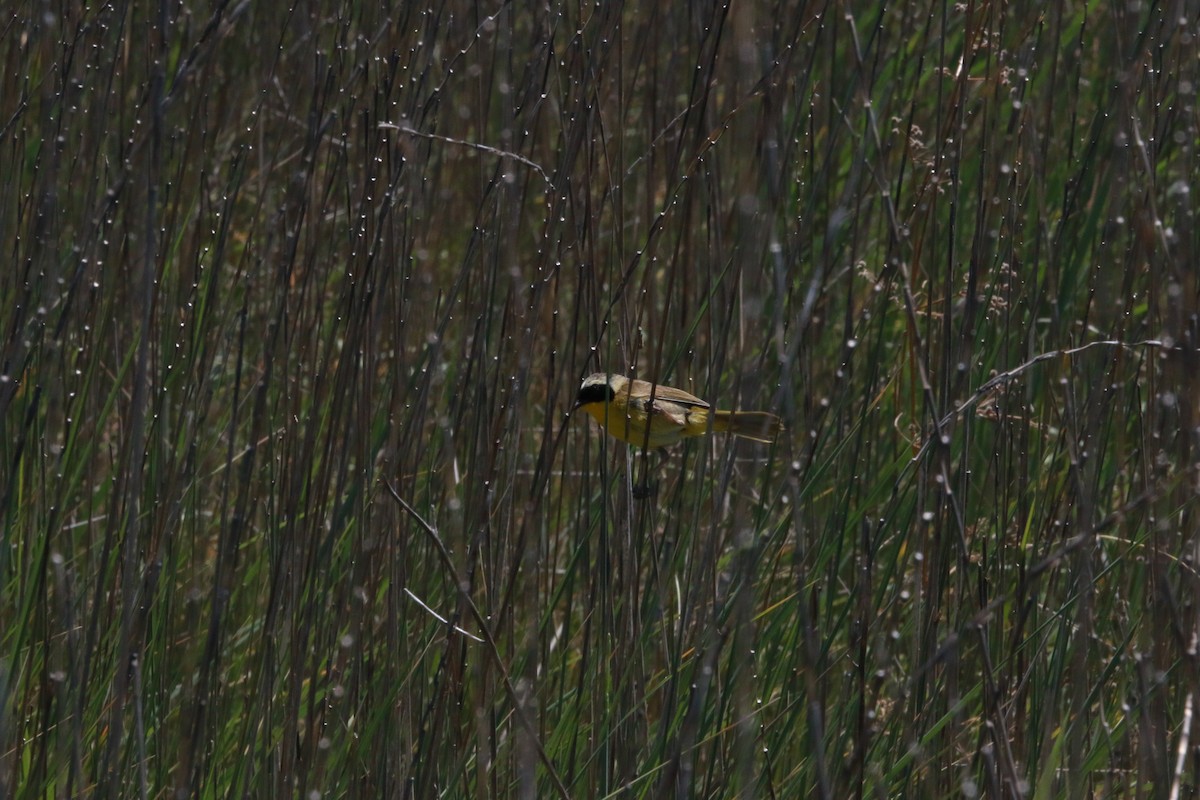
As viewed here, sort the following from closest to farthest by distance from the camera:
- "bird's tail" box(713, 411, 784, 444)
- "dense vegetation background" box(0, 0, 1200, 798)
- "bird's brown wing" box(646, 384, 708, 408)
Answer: "bird's tail" box(713, 411, 784, 444) < "dense vegetation background" box(0, 0, 1200, 798) < "bird's brown wing" box(646, 384, 708, 408)

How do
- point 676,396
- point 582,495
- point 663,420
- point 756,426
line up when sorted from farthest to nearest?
point 663,420
point 676,396
point 582,495
point 756,426

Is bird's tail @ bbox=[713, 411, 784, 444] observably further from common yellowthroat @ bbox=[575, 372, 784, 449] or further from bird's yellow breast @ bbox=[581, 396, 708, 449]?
bird's yellow breast @ bbox=[581, 396, 708, 449]

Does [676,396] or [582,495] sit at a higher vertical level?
[676,396]

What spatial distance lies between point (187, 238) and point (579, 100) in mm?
1817

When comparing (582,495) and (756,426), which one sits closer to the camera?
→ (756,426)

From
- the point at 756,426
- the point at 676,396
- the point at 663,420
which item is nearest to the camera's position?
the point at 756,426

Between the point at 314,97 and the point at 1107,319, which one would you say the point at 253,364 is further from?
the point at 1107,319

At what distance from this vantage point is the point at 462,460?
7.95ft

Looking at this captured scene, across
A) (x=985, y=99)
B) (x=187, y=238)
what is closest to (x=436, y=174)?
(x=985, y=99)

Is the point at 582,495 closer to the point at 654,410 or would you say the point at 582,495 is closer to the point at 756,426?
the point at 654,410

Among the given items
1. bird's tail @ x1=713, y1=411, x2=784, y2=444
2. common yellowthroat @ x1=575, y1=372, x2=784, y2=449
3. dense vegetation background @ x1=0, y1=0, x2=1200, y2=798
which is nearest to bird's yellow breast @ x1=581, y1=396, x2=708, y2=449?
common yellowthroat @ x1=575, y1=372, x2=784, y2=449

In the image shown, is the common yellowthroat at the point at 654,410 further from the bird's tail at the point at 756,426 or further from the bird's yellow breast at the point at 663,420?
the bird's tail at the point at 756,426

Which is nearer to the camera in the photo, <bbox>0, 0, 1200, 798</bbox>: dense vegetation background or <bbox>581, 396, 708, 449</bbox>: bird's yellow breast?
<bbox>0, 0, 1200, 798</bbox>: dense vegetation background

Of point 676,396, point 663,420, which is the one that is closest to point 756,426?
point 676,396
